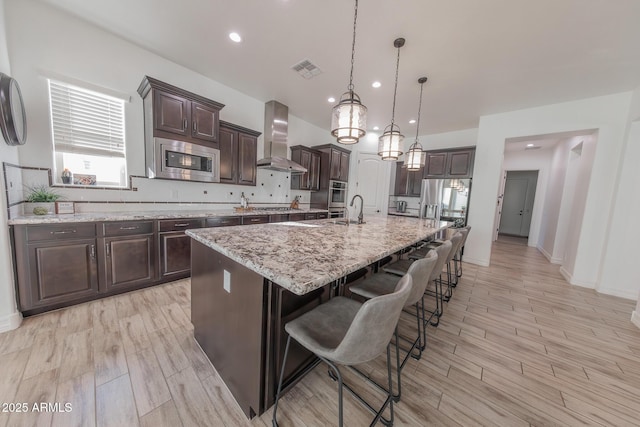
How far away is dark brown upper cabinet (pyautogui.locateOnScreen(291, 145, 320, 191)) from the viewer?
470 cm

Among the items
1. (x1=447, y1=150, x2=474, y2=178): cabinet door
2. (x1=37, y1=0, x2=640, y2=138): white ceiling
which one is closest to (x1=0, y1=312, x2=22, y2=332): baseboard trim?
(x1=37, y1=0, x2=640, y2=138): white ceiling

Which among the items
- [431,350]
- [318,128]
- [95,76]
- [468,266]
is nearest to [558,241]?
[468,266]

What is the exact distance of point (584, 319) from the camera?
7.96ft

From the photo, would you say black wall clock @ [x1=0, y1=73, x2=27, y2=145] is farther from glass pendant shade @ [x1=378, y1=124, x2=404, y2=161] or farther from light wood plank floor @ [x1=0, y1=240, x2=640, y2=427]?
glass pendant shade @ [x1=378, y1=124, x2=404, y2=161]

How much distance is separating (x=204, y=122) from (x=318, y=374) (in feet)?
10.8

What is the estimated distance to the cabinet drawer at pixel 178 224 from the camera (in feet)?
8.47

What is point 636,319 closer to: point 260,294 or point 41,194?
point 260,294

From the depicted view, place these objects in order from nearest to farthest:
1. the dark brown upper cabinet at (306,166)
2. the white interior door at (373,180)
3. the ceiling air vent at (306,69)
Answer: the ceiling air vent at (306,69)
the dark brown upper cabinet at (306,166)
the white interior door at (373,180)

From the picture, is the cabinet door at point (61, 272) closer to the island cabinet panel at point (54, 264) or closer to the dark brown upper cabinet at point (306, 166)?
the island cabinet panel at point (54, 264)

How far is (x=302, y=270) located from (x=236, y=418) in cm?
103

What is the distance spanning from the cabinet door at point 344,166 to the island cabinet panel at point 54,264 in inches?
174

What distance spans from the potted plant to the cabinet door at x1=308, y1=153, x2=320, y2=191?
378 cm

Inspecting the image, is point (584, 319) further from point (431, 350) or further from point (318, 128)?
point (318, 128)

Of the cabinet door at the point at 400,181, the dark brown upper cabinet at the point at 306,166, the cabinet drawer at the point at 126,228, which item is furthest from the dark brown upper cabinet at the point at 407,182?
the cabinet drawer at the point at 126,228
